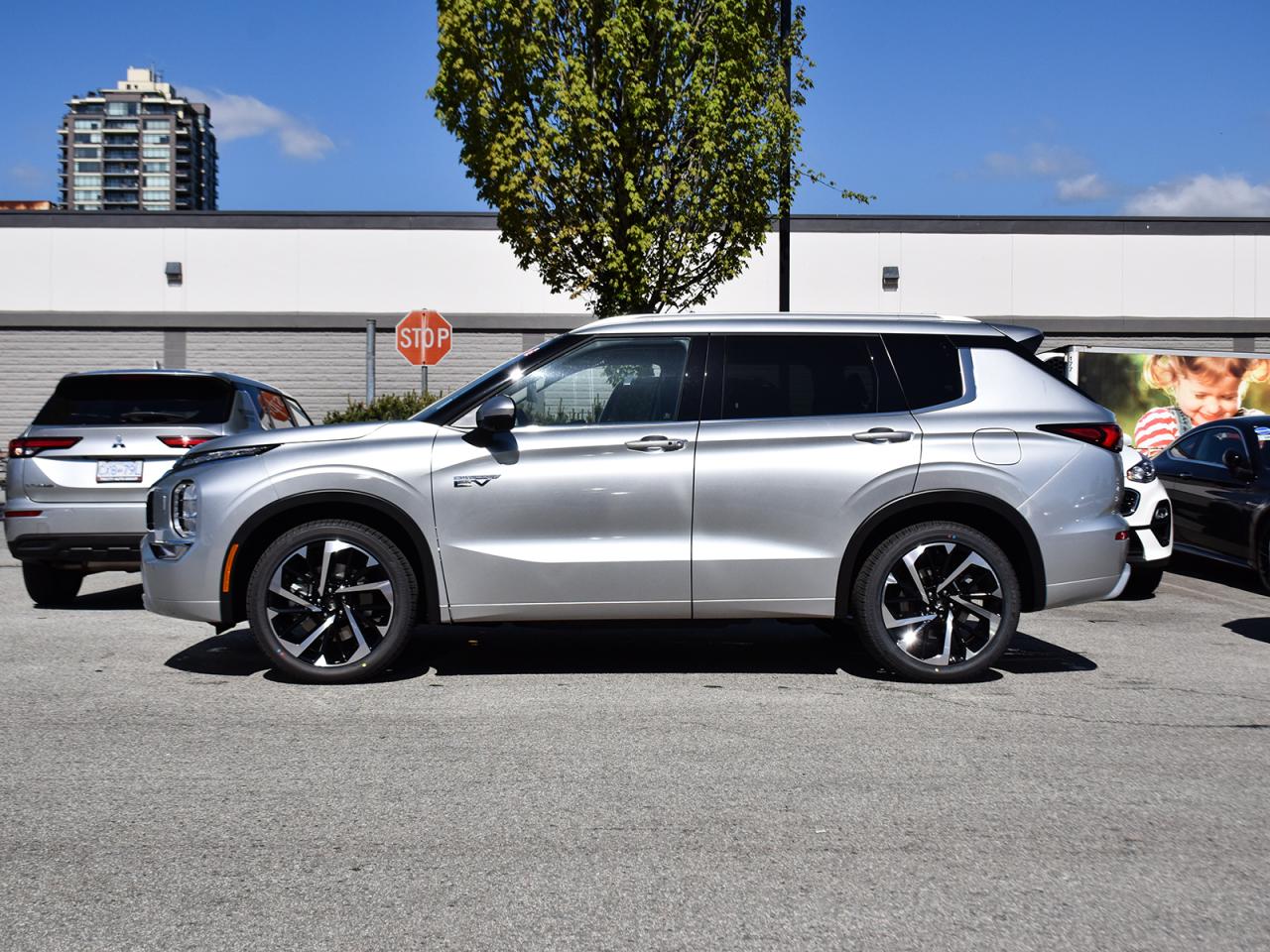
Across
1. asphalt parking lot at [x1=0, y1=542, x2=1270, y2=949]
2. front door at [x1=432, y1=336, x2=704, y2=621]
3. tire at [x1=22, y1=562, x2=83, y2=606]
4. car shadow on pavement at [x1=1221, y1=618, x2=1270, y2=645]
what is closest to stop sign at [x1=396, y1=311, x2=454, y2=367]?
tire at [x1=22, y1=562, x2=83, y2=606]

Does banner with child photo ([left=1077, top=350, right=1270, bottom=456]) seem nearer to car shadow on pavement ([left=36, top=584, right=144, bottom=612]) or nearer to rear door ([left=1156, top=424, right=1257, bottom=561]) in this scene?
rear door ([left=1156, top=424, right=1257, bottom=561])

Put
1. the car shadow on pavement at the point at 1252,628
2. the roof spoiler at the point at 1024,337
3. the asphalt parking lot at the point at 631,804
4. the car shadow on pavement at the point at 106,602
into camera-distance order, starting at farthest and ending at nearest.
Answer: the car shadow on pavement at the point at 106,602
the car shadow on pavement at the point at 1252,628
the roof spoiler at the point at 1024,337
the asphalt parking lot at the point at 631,804

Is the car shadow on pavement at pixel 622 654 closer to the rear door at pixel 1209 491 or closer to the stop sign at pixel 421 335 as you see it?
the rear door at pixel 1209 491

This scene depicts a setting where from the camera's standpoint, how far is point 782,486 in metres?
6.11

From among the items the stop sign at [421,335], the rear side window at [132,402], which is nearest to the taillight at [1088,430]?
the rear side window at [132,402]

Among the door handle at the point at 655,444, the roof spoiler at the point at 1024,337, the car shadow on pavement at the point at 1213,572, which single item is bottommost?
the car shadow on pavement at the point at 1213,572

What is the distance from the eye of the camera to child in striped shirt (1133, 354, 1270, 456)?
17.5 m

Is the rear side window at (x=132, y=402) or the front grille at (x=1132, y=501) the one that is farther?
the front grille at (x=1132, y=501)

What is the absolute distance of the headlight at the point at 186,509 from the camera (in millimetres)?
6155

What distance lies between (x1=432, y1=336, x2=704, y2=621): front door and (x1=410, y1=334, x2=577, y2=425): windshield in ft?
0.42

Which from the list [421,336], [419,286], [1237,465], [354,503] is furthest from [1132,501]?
[419,286]

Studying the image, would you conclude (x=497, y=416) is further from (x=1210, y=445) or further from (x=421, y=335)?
(x=421, y=335)

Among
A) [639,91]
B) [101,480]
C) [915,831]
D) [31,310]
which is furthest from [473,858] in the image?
[31,310]

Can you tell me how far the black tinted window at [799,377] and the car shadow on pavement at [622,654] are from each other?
1.24 metres
